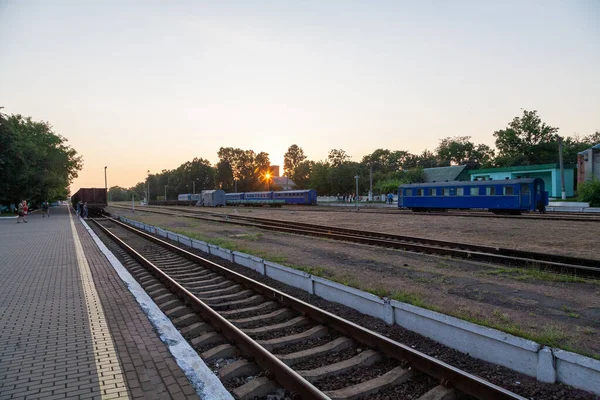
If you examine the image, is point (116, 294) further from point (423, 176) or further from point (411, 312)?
point (423, 176)

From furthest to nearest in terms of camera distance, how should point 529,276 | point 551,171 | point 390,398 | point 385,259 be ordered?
1. point 551,171
2. point 385,259
3. point 529,276
4. point 390,398

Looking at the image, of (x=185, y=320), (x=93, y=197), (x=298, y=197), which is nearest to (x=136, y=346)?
(x=185, y=320)

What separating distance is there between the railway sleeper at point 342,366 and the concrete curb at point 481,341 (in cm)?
103

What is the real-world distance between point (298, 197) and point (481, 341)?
51.3 m

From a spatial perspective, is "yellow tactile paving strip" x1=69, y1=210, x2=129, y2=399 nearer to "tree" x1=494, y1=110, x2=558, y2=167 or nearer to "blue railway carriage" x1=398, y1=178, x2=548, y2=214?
"blue railway carriage" x1=398, y1=178, x2=548, y2=214

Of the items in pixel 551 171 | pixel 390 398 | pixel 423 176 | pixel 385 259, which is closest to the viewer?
pixel 390 398

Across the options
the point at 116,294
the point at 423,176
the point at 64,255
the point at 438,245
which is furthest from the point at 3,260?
the point at 423,176

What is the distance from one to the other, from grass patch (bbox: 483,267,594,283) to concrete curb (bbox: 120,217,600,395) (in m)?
4.34

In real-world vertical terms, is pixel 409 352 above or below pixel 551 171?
below

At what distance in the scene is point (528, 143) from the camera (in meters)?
69.4

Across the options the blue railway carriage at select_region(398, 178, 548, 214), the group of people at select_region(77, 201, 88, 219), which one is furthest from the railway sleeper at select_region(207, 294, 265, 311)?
the group of people at select_region(77, 201, 88, 219)

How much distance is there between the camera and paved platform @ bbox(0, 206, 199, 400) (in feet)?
12.8

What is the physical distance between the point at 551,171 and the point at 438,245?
45814mm

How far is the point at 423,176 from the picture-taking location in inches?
2576
